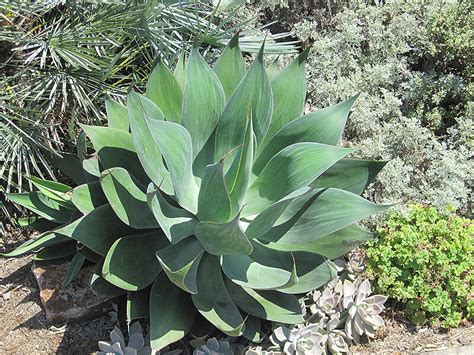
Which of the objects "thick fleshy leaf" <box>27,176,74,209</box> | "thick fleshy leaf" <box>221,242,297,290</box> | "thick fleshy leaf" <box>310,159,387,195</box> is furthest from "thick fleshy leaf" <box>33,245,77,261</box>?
"thick fleshy leaf" <box>310,159,387,195</box>

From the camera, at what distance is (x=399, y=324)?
111 inches

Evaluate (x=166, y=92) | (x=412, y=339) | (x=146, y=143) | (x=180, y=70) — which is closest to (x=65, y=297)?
(x=146, y=143)

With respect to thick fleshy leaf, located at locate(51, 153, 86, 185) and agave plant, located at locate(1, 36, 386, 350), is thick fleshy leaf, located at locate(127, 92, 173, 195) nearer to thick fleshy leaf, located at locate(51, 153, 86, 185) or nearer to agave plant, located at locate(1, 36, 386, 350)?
agave plant, located at locate(1, 36, 386, 350)

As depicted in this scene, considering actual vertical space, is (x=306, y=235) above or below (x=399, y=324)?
above

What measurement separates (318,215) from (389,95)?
182cm

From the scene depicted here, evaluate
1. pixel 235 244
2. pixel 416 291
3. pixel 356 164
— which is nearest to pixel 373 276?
pixel 416 291

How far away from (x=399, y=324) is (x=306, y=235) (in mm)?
883

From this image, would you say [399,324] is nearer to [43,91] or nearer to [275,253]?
[275,253]

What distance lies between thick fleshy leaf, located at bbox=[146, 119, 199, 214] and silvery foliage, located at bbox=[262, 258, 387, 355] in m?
0.74

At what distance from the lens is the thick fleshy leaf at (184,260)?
2.07 m

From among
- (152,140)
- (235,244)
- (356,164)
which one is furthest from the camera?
(356,164)

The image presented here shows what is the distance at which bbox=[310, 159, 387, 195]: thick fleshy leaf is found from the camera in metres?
2.48

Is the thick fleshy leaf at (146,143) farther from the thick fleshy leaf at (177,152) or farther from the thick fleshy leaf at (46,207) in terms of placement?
the thick fleshy leaf at (46,207)

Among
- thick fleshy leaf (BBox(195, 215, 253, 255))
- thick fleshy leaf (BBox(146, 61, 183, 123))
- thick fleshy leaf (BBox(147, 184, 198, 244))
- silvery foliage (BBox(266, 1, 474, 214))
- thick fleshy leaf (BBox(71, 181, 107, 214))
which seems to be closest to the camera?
thick fleshy leaf (BBox(195, 215, 253, 255))
